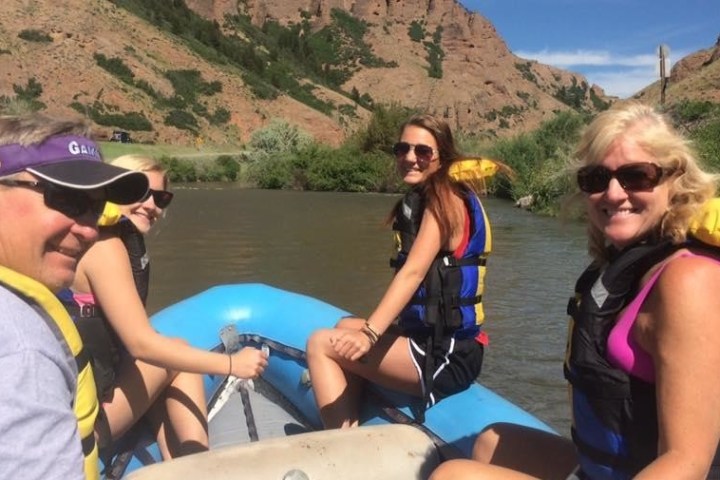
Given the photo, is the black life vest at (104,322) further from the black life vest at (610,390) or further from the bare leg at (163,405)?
the black life vest at (610,390)

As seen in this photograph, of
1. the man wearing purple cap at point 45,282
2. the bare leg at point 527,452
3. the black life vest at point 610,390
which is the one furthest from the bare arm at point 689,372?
the man wearing purple cap at point 45,282

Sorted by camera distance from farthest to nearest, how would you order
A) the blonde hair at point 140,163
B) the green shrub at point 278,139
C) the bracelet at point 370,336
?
the green shrub at point 278,139 < the bracelet at point 370,336 < the blonde hair at point 140,163

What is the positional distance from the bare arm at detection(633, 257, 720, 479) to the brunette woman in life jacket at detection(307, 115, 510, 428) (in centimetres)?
98

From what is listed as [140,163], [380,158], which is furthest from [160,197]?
[380,158]

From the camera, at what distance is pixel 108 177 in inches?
42.3

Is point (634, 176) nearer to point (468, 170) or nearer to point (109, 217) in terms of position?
point (468, 170)

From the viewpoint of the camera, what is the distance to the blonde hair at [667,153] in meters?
1.30

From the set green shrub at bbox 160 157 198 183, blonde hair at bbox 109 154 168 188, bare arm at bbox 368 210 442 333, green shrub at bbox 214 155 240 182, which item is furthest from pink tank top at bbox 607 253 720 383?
green shrub at bbox 214 155 240 182

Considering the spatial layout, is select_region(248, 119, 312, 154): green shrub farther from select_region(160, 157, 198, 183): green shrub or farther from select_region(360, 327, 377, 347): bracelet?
select_region(360, 327, 377, 347): bracelet

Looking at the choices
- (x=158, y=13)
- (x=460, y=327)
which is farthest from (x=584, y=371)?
(x=158, y=13)

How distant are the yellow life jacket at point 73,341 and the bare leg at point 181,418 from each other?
3.15 ft

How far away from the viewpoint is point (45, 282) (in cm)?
103

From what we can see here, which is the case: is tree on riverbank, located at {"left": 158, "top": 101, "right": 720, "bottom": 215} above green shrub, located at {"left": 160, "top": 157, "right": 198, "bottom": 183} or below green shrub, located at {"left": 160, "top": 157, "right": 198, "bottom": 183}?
above

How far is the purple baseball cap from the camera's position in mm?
987
